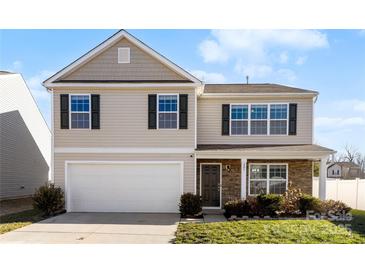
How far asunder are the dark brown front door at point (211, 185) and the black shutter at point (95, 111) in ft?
17.1

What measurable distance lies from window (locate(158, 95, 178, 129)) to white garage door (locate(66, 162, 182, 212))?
171 cm

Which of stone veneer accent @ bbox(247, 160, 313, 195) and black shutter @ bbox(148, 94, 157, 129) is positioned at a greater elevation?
black shutter @ bbox(148, 94, 157, 129)

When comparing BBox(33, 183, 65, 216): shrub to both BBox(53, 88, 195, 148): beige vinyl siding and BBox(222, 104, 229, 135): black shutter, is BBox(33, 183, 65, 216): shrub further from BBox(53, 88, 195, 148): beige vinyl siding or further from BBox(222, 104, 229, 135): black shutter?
BBox(222, 104, 229, 135): black shutter

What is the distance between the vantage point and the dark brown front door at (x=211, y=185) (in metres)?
14.7

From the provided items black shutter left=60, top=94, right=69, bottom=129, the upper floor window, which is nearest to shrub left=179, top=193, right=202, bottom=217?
the upper floor window

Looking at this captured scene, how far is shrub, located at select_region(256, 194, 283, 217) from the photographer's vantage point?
41.1 ft

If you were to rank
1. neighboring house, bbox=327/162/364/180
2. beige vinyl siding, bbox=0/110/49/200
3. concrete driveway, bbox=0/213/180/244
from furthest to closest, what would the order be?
neighboring house, bbox=327/162/364/180 < beige vinyl siding, bbox=0/110/49/200 < concrete driveway, bbox=0/213/180/244

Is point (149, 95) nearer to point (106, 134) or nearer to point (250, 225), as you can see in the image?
point (106, 134)

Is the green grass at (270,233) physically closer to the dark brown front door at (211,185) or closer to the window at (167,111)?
the dark brown front door at (211,185)

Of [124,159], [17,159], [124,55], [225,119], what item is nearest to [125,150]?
[124,159]

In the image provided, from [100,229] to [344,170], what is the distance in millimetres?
49511

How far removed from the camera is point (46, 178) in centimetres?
2316
